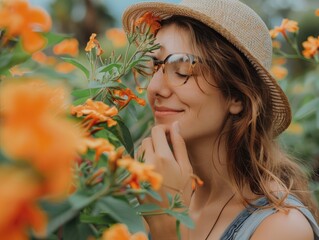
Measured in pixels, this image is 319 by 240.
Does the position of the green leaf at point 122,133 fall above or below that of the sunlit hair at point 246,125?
above

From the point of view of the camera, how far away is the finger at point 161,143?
4.12 ft

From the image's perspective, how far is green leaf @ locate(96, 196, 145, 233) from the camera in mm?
694

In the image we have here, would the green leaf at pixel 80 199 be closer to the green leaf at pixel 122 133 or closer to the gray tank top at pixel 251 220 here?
the green leaf at pixel 122 133

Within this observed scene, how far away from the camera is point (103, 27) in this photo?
46.9 feet

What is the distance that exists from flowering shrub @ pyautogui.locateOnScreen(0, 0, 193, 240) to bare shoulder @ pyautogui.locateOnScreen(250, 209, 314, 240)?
0.47m

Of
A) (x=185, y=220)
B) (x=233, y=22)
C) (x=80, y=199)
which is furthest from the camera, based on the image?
(x=233, y=22)

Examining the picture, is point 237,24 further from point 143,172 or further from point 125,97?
point 143,172

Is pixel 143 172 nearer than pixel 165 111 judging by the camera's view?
Yes

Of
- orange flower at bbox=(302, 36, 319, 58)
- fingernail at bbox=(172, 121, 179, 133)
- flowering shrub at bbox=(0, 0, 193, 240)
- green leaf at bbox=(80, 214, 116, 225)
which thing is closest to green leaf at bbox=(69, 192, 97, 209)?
flowering shrub at bbox=(0, 0, 193, 240)

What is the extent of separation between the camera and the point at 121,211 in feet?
2.32

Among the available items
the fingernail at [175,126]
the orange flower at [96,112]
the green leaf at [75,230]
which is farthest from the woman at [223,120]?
the green leaf at [75,230]

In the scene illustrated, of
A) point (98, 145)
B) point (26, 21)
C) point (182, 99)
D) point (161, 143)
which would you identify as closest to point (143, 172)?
point (98, 145)

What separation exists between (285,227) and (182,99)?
0.42 m

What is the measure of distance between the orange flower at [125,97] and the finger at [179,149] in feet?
0.41
